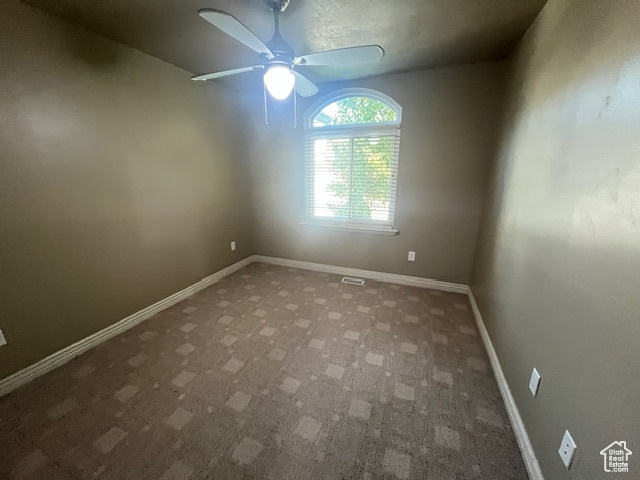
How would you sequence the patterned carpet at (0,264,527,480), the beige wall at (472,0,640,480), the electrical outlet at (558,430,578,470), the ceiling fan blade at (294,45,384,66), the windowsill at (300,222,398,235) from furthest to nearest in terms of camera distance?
1. the windowsill at (300,222,398,235)
2. the ceiling fan blade at (294,45,384,66)
3. the patterned carpet at (0,264,527,480)
4. the electrical outlet at (558,430,578,470)
5. the beige wall at (472,0,640,480)

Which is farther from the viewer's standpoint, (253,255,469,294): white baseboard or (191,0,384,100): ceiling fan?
(253,255,469,294): white baseboard

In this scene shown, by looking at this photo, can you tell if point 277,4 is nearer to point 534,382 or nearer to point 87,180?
point 87,180

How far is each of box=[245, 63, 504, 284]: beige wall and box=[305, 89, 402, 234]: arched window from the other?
0.36 ft

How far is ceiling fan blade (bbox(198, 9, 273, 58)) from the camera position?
3.71 feet

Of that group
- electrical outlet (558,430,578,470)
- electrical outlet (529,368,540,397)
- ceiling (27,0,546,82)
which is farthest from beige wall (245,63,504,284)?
electrical outlet (558,430,578,470)

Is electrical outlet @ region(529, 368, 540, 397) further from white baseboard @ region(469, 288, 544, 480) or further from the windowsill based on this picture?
the windowsill

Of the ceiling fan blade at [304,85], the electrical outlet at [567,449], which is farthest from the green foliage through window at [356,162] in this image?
the electrical outlet at [567,449]

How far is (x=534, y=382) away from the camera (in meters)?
1.27

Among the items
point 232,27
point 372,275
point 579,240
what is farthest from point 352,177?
point 579,240

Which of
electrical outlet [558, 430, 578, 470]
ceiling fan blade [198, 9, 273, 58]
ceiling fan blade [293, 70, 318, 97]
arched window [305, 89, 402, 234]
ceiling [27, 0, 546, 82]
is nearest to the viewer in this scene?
electrical outlet [558, 430, 578, 470]

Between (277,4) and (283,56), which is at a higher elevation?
(277,4)

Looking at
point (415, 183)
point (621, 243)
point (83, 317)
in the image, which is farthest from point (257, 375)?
point (415, 183)

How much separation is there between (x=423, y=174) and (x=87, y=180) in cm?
312

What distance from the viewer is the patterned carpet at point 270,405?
1235 mm
